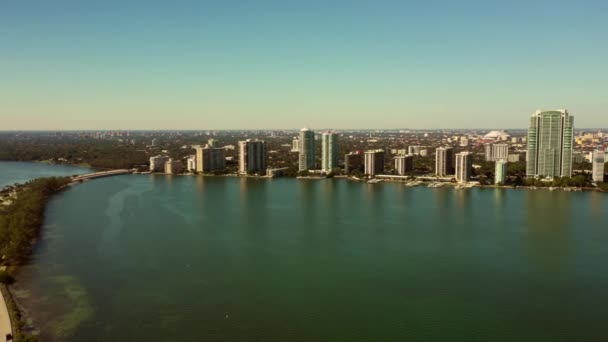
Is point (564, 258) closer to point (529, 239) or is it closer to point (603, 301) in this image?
point (529, 239)

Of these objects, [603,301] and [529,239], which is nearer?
[603,301]

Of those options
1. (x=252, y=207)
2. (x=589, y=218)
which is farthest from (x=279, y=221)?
(x=589, y=218)

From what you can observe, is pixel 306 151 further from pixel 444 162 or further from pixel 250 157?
pixel 444 162

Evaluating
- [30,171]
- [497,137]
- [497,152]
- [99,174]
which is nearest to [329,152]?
[99,174]

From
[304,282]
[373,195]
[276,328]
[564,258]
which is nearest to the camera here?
[276,328]

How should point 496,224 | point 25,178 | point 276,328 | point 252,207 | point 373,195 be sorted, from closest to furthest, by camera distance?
point 276,328 → point 496,224 → point 252,207 → point 373,195 → point 25,178

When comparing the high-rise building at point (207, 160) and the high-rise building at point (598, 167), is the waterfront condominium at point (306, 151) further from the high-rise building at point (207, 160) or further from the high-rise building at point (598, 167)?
the high-rise building at point (598, 167)
